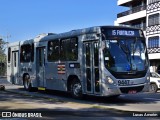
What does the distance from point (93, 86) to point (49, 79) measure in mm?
4394

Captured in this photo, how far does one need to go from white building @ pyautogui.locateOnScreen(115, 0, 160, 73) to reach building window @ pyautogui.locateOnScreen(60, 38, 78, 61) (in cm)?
3240

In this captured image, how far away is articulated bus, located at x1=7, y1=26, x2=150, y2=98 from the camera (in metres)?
16.5

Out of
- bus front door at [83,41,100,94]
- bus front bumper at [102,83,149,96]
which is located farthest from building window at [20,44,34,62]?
bus front bumper at [102,83,149,96]

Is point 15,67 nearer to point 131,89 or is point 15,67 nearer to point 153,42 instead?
point 131,89

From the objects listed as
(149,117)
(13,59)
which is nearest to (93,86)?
(149,117)

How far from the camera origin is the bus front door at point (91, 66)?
1686cm

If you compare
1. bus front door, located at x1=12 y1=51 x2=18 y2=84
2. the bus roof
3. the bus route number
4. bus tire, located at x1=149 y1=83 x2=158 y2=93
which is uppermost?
the bus roof

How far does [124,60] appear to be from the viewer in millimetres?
16641

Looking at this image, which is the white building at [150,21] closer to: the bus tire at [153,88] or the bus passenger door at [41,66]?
the bus tire at [153,88]

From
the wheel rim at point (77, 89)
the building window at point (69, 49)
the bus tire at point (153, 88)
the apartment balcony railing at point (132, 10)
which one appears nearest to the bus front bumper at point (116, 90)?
the wheel rim at point (77, 89)

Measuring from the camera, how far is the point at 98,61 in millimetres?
16719

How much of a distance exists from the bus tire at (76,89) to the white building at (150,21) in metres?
32.8

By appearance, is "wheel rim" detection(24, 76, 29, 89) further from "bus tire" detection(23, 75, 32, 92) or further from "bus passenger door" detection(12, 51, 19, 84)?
"bus passenger door" detection(12, 51, 19, 84)

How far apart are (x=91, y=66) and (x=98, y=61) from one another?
1.89 feet
